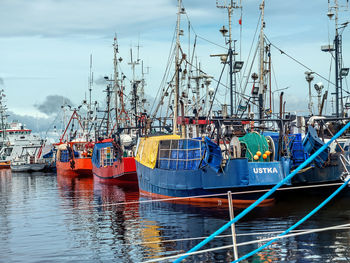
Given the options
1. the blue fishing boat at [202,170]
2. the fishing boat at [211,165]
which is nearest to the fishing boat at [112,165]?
the blue fishing boat at [202,170]

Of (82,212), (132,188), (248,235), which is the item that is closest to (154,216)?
(82,212)

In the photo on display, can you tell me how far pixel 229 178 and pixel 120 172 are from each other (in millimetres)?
20769

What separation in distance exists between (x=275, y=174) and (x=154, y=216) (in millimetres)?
6194

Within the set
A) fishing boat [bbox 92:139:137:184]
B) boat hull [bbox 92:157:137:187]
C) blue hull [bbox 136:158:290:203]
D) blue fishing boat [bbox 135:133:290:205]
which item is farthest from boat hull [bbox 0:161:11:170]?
blue hull [bbox 136:158:290:203]

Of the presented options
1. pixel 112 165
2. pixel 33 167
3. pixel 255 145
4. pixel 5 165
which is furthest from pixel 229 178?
pixel 5 165

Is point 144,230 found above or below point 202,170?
below

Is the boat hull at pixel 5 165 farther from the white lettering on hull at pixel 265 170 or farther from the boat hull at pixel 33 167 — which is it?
the white lettering on hull at pixel 265 170

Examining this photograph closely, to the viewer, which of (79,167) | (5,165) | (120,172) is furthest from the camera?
(5,165)

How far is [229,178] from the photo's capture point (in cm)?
2562

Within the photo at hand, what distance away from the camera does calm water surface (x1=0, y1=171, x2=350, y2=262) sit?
56.0ft

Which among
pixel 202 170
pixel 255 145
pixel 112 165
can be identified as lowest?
pixel 112 165

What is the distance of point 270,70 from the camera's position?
43156 mm

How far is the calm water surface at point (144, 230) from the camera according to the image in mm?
17078

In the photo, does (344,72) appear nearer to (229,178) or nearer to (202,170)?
(202,170)
